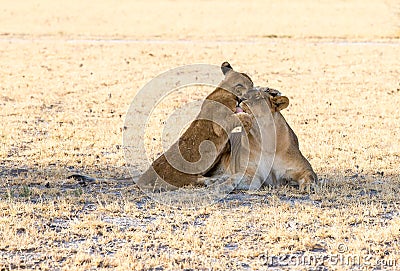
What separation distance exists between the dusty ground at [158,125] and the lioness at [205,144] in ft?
1.46

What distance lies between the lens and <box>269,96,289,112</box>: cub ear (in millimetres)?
8164

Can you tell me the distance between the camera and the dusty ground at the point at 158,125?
20.4 feet

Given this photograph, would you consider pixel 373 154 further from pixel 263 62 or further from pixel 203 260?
pixel 263 62

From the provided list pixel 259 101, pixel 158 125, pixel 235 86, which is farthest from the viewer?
pixel 158 125

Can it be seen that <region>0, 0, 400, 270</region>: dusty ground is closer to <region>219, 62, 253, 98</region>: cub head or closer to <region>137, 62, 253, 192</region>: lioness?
<region>137, 62, 253, 192</region>: lioness

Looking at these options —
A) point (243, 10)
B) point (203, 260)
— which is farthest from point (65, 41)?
point (203, 260)

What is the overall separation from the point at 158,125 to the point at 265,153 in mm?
5450

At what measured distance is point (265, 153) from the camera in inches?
322

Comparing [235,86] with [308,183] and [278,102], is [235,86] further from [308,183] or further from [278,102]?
[308,183]

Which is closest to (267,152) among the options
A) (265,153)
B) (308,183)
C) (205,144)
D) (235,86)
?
(265,153)

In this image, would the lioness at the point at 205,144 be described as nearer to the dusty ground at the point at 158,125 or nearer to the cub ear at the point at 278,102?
the cub ear at the point at 278,102

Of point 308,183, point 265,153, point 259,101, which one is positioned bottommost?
point 308,183

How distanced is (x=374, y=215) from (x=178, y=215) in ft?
6.18

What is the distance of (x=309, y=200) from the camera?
7.79 metres
